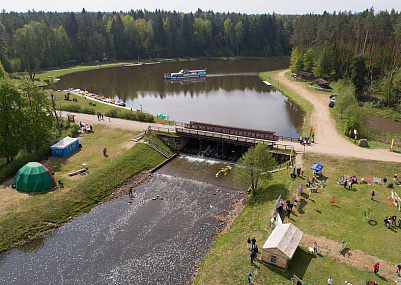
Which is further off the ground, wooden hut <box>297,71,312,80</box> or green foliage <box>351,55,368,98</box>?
green foliage <box>351,55,368,98</box>

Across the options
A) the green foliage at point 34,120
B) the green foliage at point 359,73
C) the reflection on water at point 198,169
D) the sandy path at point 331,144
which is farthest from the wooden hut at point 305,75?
the green foliage at point 34,120

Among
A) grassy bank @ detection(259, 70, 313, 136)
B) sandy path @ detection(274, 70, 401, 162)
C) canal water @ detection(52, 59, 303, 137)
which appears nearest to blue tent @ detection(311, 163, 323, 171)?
sandy path @ detection(274, 70, 401, 162)

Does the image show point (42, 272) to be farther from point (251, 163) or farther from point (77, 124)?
point (77, 124)

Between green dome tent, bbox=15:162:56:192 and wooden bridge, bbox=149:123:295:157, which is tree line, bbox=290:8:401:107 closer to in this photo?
wooden bridge, bbox=149:123:295:157

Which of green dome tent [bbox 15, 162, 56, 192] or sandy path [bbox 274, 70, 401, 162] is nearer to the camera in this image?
green dome tent [bbox 15, 162, 56, 192]

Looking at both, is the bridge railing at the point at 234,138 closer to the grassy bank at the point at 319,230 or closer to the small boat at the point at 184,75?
the grassy bank at the point at 319,230
